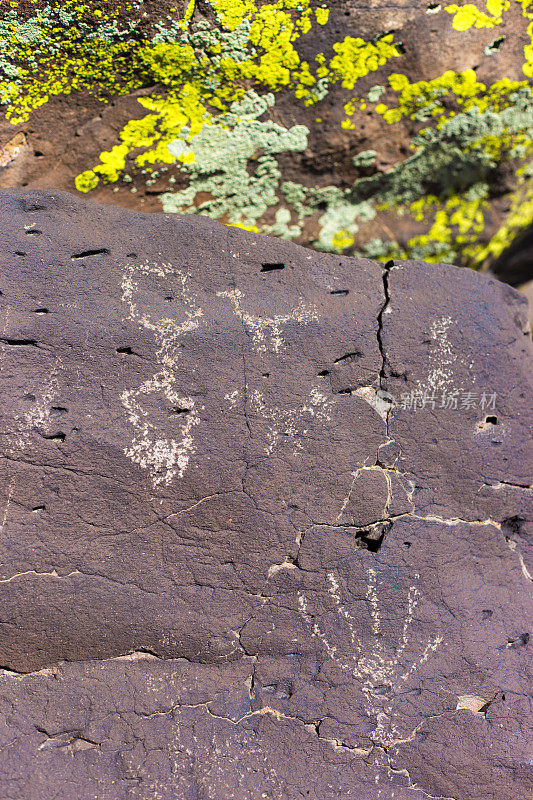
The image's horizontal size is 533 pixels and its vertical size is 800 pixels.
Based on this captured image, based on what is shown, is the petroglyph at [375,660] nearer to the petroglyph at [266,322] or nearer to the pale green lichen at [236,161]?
the petroglyph at [266,322]

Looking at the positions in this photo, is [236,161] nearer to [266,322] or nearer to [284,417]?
[266,322]

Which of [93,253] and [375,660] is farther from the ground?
[93,253]

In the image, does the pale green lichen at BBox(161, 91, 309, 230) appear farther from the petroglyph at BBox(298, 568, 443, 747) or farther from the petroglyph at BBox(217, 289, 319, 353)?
the petroglyph at BBox(298, 568, 443, 747)

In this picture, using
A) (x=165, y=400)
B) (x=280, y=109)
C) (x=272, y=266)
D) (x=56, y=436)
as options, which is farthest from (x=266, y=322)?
(x=280, y=109)

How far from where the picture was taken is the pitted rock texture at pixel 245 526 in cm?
131

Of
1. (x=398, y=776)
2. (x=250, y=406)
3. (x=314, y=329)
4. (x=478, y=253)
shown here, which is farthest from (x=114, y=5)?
(x=398, y=776)

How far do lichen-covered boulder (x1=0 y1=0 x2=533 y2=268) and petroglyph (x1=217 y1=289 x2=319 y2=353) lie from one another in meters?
0.67

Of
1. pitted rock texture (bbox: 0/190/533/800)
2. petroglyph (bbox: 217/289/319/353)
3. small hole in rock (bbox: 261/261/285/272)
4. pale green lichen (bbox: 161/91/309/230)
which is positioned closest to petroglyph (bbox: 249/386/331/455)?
pitted rock texture (bbox: 0/190/533/800)

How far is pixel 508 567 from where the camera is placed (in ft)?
5.05

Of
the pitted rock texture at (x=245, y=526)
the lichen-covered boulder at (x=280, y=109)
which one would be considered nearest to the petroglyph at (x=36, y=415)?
the pitted rock texture at (x=245, y=526)

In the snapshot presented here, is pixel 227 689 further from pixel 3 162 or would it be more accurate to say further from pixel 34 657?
pixel 3 162

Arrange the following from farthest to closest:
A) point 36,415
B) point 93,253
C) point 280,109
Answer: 1. point 280,109
2. point 93,253
3. point 36,415

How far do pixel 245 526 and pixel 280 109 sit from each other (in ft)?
4.88

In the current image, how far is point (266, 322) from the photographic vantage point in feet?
4.84
